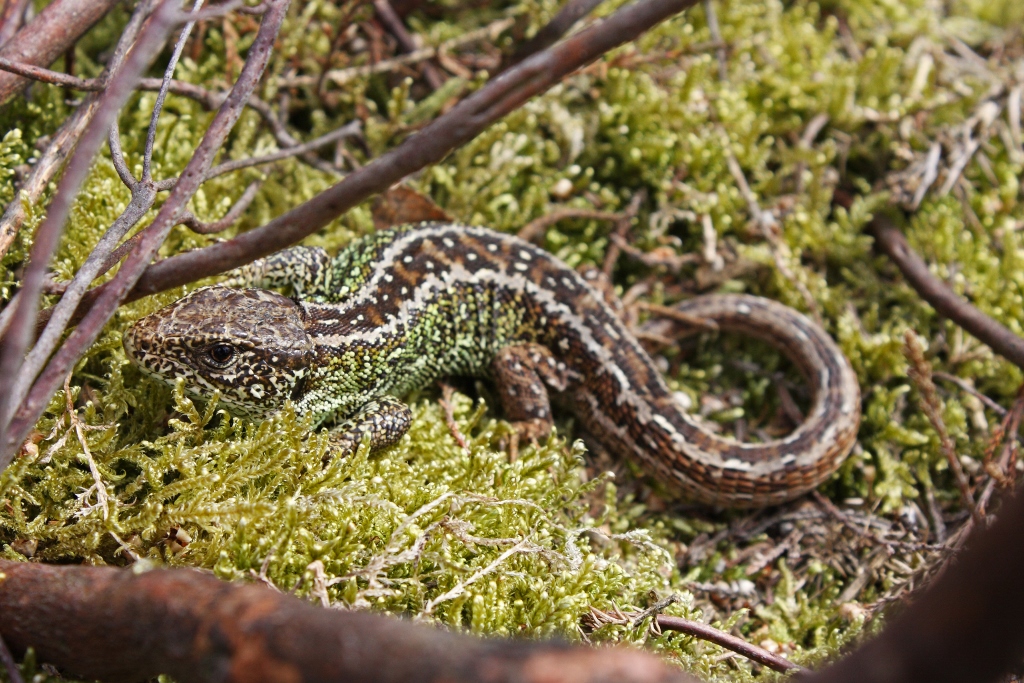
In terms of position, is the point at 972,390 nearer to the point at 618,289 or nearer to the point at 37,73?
the point at 618,289

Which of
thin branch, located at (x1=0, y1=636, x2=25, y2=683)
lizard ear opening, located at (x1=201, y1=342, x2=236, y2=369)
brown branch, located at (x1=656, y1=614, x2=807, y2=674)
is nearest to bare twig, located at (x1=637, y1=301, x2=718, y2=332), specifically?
brown branch, located at (x1=656, y1=614, x2=807, y2=674)

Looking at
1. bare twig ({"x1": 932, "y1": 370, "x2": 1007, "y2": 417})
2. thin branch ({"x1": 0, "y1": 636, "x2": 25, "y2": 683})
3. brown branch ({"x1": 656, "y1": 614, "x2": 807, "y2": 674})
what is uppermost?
bare twig ({"x1": 932, "y1": 370, "x2": 1007, "y2": 417})

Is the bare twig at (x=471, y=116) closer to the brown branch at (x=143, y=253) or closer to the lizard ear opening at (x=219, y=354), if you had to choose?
the brown branch at (x=143, y=253)

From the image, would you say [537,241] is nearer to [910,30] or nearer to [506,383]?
[506,383]

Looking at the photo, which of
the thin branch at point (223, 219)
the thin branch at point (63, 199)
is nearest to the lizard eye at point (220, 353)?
the thin branch at point (223, 219)

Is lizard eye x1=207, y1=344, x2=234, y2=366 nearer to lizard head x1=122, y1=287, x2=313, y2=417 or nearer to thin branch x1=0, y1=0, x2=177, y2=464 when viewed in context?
lizard head x1=122, y1=287, x2=313, y2=417

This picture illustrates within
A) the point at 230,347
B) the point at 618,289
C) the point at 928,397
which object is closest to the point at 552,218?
the point at 618,289
